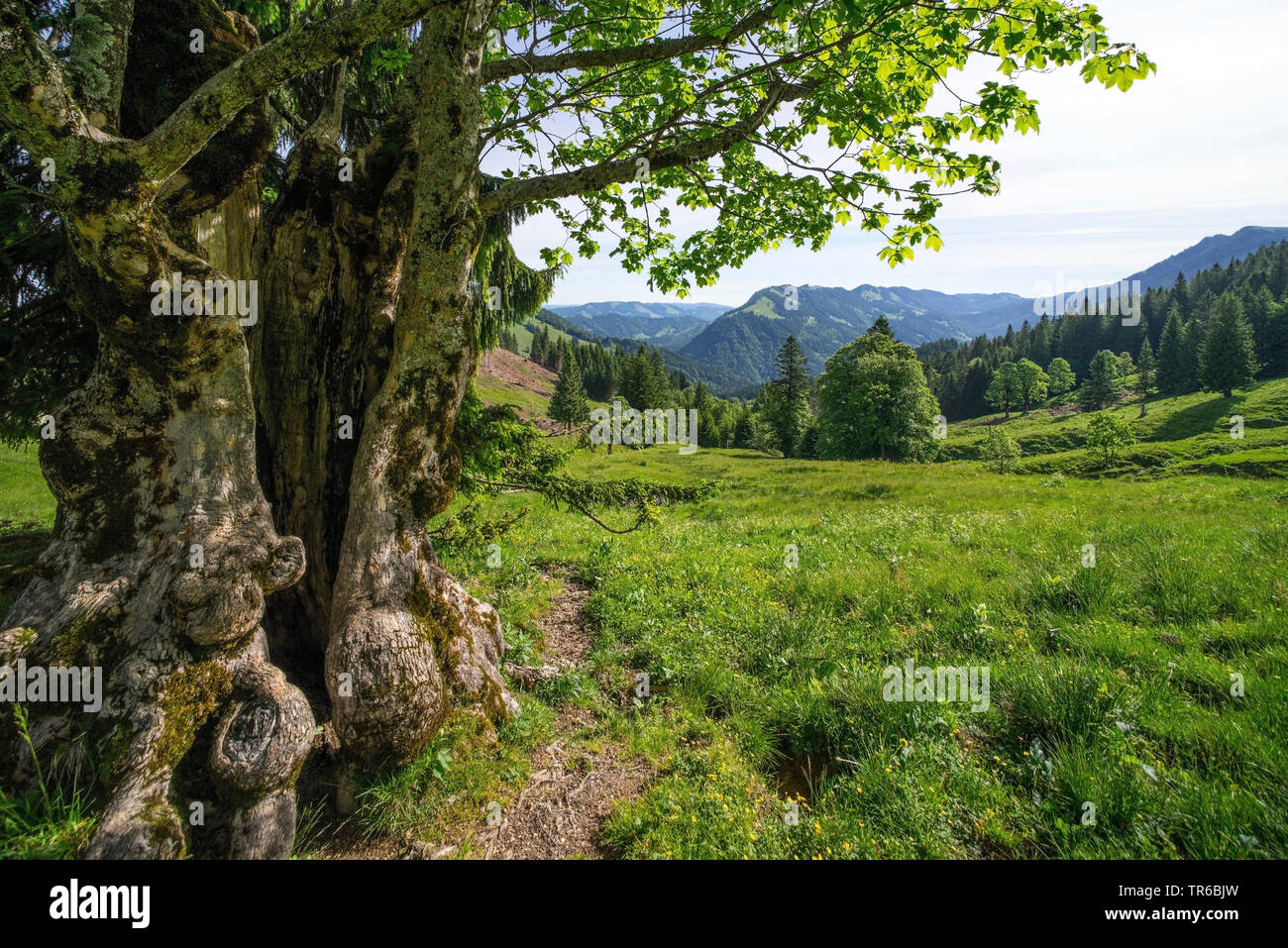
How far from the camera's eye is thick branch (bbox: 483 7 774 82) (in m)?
5.31

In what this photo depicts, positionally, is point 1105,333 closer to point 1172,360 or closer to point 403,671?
point 1172,360

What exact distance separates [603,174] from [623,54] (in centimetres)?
121

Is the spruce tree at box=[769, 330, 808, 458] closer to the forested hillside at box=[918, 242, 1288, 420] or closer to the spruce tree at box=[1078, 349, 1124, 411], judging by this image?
the spruce tree at box=[1078, 349, 1124, 411]

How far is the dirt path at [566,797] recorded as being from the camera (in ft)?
13.8

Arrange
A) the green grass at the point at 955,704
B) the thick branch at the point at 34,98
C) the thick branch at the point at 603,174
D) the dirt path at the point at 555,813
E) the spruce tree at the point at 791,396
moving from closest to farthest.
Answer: the thick branch at the point at 34,98
the green grass at the point at 955,704
the dirt path at the point at 555,813
the thick branch at the point at 603,174
the spruce tree at the point at 791,396

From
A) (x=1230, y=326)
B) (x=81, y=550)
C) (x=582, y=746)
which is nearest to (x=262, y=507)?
(x=81, y=550)

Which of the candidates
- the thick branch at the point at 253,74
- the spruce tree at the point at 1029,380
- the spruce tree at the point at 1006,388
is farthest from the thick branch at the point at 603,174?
the spruce tree at the point at 1029,380

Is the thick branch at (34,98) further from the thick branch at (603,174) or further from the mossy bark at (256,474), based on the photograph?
the thick branch at (603,174)

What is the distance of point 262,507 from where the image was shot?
185 inches

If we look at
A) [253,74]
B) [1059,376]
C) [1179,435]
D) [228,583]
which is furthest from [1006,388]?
[228,583]

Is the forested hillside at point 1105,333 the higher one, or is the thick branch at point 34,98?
the forested hillside at point 1105,333

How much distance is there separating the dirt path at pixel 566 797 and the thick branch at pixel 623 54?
7.11 meters

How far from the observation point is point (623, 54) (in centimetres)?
568
